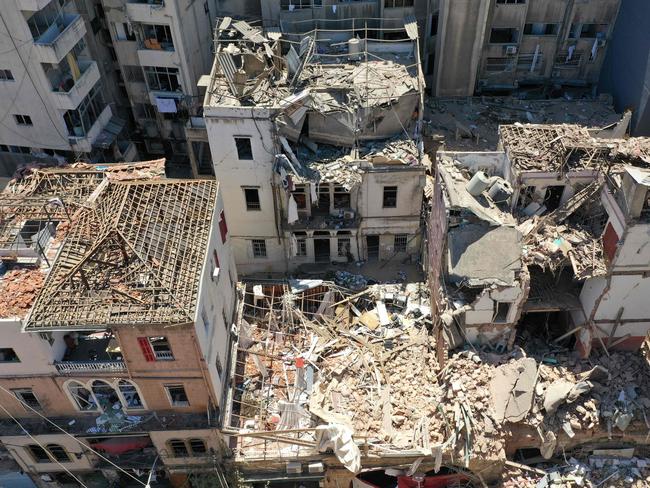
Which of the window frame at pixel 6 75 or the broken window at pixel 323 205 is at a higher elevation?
the window frame at pixel 6 75

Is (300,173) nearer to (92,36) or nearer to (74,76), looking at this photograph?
(74,76)

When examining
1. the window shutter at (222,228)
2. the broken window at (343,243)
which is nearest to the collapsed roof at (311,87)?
the broken window at (343,243)

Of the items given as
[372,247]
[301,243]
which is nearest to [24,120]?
[301,243]

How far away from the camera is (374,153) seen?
123 feet

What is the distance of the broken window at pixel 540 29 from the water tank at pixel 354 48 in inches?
579

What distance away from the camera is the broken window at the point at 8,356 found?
26609 mm

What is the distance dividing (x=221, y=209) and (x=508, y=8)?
89.8 ft

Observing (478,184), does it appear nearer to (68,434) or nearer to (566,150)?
(566,150)

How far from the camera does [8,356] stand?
26.9m

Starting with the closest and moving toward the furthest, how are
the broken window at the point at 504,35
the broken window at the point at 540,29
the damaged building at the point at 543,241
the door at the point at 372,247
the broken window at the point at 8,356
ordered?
the broken window at the point at 8,356 → the damaged building at the point at 543,241 → the door at the point at 372,247 → the broken window at the point at 540,29 → the broken window at the point at 504,35

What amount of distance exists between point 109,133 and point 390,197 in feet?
70.8

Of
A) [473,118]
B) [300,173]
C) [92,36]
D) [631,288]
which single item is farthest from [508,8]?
[92,36]

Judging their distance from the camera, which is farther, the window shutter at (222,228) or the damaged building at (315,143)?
the damaged building at (315,143)

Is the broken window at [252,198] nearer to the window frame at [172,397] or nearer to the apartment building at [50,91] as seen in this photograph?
the apartment building at [50,91]
